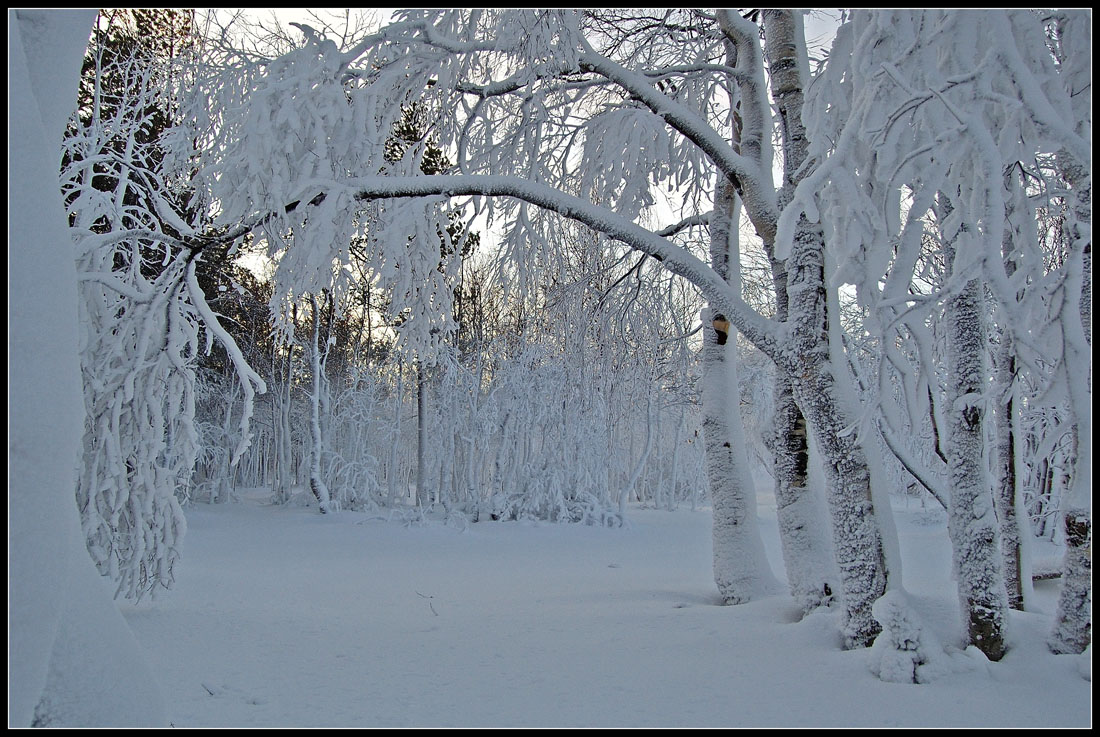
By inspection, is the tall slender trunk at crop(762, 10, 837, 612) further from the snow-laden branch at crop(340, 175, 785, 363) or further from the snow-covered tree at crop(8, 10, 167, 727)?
the snow-covered tree at crop(8, 10, 167, 727)

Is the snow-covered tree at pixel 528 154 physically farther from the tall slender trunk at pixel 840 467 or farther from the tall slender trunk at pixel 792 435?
the tall slender trunk at pixel 792 435

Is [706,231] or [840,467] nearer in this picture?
[840,467]

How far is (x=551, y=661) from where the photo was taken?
177 inches

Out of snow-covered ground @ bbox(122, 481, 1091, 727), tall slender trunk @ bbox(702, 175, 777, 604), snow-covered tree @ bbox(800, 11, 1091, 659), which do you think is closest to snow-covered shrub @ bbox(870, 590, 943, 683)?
snow-covered ground @ bbox(122, 481, 1091, 727)

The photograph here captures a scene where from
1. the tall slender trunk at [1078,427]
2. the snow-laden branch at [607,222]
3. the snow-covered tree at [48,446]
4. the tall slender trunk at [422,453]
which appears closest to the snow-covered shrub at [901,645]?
the tall slender trunk at [1078,427]

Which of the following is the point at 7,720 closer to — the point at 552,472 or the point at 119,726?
the point at 119,726

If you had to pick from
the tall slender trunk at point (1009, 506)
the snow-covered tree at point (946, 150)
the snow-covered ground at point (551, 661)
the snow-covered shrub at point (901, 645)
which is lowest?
the snow-covered ground at point (551, 661)

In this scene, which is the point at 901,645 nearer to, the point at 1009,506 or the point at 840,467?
the point at 840,467

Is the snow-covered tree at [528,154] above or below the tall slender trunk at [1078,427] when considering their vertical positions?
above

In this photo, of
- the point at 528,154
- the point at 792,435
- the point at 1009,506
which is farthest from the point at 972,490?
the point at 528,154

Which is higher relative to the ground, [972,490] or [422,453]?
[422,453]

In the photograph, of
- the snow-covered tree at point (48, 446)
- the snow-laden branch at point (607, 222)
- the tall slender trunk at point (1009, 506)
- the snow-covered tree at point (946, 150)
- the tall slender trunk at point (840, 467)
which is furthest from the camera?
the tall slender trunk at point (1009, 506)

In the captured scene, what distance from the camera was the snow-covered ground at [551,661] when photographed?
11.2ft

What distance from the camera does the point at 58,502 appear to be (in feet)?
7.96
